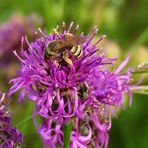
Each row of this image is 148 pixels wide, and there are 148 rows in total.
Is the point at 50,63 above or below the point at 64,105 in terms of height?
above

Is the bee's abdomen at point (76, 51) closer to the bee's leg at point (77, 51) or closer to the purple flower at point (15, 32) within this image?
the bee's leg at point (77, 51)

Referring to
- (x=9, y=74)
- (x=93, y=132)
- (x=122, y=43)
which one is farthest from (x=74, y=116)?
(x=122, y=43)

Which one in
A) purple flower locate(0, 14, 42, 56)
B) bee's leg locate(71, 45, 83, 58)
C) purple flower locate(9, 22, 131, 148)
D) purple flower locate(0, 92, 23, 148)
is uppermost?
purple flower locate(0, 14, 42, 56)

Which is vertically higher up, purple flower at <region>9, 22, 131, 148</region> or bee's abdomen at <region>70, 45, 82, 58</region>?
bee's abdomen at <region>70, 45, 82, 58</region>

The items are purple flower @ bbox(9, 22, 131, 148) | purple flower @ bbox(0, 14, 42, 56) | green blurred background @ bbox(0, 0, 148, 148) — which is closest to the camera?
purple flower @ bbox(9, 22, 131, 148)

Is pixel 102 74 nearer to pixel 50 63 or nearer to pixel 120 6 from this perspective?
pixel 50 63

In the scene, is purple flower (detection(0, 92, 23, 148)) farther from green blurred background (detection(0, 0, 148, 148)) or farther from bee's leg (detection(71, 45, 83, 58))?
green blurred background (detection(0, 0, 148, 148))

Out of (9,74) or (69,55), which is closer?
(69,55)

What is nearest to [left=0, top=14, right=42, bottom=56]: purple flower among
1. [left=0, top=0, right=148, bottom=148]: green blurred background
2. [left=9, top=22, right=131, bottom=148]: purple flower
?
[left=0, top=0, right=148, bottom=148]: green blurred background
